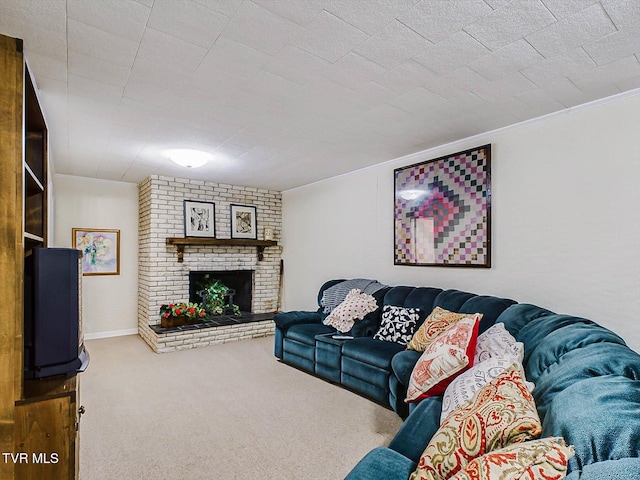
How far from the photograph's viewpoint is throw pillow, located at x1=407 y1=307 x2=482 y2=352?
2.91 meters

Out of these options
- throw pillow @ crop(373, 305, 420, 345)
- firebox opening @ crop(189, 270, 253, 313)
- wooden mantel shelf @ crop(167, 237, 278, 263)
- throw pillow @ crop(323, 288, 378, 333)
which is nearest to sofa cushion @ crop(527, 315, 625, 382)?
throw pillow @ crop(373, 305, 420, 345)

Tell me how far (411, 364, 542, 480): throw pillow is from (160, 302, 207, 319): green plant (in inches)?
176

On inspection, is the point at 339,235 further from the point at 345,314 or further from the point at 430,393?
the point at 430,393

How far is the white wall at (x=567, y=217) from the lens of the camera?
2572 millimetres

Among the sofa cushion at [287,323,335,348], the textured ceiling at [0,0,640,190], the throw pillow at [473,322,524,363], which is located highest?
the textured ceiling at [0,0,640,190]

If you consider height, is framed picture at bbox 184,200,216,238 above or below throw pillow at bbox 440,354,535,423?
above

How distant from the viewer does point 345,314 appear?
3900 mm

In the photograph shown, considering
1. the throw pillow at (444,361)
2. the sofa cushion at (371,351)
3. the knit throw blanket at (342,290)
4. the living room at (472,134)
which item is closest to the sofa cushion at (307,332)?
the knit throw blanket at (342,290)

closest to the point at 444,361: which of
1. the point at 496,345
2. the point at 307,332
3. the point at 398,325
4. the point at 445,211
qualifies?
the point at 496,345

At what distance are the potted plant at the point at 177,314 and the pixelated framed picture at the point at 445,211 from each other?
→ 300 centimetres

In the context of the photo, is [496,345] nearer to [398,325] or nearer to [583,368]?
[583,368]

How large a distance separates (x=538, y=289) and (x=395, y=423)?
5.34ft

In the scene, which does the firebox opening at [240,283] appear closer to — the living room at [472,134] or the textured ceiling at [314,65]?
the living room at [472,134]

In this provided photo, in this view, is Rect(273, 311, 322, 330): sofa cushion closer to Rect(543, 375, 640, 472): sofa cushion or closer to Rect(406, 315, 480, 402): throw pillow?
Rect(406, 315, 480, 402): throw pillow
